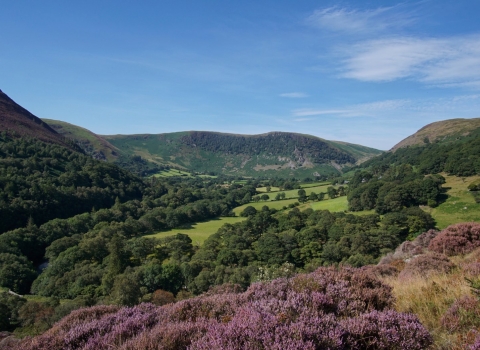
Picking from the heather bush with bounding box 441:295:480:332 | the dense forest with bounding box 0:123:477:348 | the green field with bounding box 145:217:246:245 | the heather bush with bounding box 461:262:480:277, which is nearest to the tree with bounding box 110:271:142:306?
the dense forest with bounding box 0:123:477:348

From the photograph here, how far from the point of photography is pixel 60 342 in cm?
471

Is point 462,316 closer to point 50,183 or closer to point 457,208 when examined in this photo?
point 457,208

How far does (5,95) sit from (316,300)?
203039mm

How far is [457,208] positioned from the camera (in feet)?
198

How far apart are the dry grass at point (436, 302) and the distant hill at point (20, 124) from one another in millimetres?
158991

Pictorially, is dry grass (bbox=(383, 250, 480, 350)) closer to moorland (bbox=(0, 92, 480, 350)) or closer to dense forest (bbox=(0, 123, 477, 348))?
moorland (bbox=(0, 92, 480, 350))

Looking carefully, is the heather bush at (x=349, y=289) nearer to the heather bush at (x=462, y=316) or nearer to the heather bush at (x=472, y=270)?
the heather bush at (x=462, y=316)

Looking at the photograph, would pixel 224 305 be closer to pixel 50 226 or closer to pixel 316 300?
pixel 316 300

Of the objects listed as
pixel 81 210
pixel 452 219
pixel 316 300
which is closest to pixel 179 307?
pixel 316 300

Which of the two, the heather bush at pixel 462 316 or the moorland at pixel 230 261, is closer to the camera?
the moorland at pixel 230 261

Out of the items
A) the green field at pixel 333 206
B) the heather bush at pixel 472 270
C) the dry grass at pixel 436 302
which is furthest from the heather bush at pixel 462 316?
the green field at pixel 333 206

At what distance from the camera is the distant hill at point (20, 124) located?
134 m

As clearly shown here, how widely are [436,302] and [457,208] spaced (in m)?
67.9

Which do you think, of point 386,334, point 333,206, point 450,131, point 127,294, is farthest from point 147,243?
point 450,131
